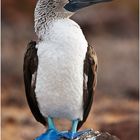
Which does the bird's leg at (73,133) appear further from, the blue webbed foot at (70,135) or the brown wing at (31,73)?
the brown wing at (31,73)

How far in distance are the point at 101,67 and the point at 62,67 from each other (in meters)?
7.14

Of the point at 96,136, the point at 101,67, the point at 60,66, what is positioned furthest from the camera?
the point at 101,67

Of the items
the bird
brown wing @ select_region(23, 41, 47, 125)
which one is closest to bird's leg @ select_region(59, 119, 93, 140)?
the bird

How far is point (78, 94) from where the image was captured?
5.77 meters

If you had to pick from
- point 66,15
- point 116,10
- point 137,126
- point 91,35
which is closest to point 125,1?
point 116,10

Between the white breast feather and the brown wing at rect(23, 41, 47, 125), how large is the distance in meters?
0.08

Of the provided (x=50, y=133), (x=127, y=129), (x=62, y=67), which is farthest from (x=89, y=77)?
(x=127, y=129)

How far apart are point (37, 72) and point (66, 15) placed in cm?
40

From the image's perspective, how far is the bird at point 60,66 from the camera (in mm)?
5684

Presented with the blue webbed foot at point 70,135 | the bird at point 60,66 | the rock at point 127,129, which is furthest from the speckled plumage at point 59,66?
the rock at point 127,129

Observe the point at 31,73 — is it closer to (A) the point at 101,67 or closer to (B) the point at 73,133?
(B) the point at 73,133

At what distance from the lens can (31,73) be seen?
5.93m

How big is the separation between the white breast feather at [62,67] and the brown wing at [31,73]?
0.08 metres

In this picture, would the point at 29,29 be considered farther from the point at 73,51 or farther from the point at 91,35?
the point at 73,51
